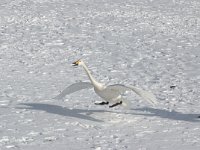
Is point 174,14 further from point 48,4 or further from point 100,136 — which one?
point 100,136

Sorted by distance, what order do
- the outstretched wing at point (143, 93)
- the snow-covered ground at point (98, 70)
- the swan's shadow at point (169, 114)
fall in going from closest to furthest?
the snow-covered ground at point (98, 70)
the outstretched wing at point (143, 93)
the swan's shadow at point (169, 114)

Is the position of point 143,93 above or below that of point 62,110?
above

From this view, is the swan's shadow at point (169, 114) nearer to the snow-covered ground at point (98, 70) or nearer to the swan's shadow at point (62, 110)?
the snow-covered ground at point (98, 70)

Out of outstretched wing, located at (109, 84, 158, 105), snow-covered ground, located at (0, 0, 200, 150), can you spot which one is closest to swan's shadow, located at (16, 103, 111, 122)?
snow-covered ground, located at (0, 0, 200, 150)

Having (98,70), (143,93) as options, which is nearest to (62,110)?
(143,93)

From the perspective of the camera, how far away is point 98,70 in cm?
1194

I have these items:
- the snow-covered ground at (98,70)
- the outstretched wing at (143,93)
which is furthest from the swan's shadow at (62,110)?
the outstretched wing at (143,93)

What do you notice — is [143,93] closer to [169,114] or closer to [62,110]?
[169,114]

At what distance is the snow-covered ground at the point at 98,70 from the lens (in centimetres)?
682

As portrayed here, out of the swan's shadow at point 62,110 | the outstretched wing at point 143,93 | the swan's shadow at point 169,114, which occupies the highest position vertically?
the outstretched wing at point 143,93

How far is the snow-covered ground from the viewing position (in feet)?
22.4

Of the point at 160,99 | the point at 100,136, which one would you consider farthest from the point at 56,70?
the point at 100,136

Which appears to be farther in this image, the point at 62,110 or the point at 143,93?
the point at 62,110

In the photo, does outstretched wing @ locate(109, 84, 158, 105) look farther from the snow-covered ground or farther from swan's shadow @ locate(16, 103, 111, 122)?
swan's shadow @ locate(16, 103, 111, 122)
